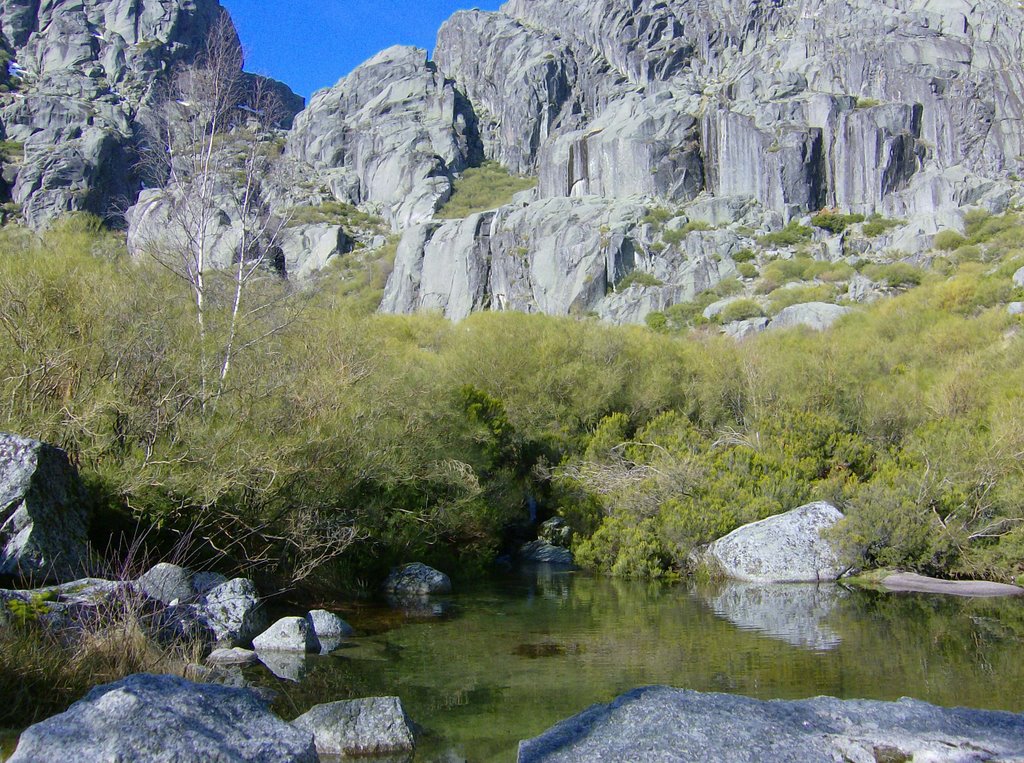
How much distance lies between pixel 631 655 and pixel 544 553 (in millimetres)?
10560

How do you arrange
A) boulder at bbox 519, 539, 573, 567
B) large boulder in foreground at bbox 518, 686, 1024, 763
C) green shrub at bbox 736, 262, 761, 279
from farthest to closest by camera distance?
green shrub at bbox 736, 262, 761, 279 → boulder at bbox 519, 539, 573, 567 → large boulder in foreground at bbox 518, 686, 1024, 763

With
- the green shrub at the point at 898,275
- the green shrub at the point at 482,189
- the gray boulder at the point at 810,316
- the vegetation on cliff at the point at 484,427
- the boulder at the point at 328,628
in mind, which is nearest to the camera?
the vegetation on cliff at the point at 484,427

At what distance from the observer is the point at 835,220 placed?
5428 centimetres

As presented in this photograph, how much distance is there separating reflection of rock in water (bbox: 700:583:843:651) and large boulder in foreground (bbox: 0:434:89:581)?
9.24 m

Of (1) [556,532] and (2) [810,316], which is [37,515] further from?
(2) [810,316]

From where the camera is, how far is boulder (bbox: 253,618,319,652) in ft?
34.9

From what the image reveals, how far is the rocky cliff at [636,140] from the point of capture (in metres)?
53.9

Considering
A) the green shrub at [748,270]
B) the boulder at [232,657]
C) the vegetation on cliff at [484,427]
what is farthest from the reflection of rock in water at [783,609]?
the green shrub at [748,270]

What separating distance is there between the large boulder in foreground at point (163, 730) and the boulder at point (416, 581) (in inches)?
403

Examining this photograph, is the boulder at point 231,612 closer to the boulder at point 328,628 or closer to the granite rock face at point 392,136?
the boulder at point 328,628

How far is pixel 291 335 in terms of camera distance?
1675 centimetres

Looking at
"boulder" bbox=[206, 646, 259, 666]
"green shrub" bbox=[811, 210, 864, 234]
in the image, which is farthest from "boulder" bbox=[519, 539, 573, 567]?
"green shrub" bbox=[811, 210, 864, 234]

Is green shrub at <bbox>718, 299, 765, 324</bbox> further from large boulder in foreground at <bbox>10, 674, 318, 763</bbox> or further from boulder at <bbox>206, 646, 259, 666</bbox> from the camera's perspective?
large boulder in foreground at <bbox>10, 674, 318, 763</bbox>

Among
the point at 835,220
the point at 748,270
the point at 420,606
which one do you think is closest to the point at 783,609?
the point at 420,606
